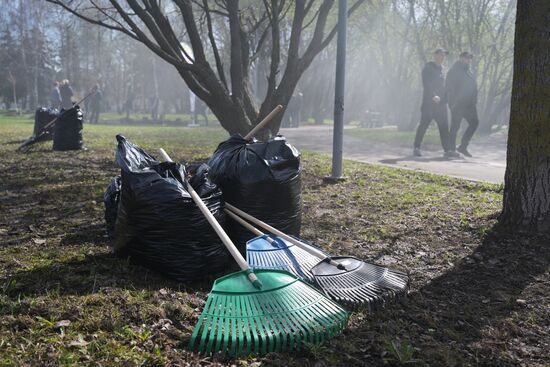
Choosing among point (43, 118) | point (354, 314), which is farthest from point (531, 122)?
point (43, 118)

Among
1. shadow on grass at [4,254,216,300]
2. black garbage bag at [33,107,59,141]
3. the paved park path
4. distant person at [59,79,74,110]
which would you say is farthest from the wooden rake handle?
distant person at [59,79,74,110]

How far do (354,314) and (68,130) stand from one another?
878 centimetres

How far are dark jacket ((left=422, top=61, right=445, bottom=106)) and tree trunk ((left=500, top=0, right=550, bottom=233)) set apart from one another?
613 cm

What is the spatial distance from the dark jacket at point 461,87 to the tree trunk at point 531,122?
20.6 ft

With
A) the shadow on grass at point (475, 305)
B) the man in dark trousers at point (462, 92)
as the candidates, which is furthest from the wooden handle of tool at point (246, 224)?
the man in dark trousers at point (462, 92)

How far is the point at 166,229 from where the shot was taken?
9.61 feet

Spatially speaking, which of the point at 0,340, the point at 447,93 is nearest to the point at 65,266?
A: the point at 0,340

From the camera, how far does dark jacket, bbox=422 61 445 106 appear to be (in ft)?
31.6

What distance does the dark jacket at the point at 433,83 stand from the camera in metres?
9.62

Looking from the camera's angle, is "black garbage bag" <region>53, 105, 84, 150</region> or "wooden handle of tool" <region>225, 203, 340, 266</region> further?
"black garbage bag" <region>53, 105, 84, 150</region>

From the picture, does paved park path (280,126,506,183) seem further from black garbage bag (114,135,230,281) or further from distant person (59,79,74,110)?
distant person (59,79,74,110)

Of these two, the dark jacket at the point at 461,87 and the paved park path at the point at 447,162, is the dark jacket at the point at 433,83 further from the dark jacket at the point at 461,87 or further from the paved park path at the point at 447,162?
the paved park path at the point at 447,162

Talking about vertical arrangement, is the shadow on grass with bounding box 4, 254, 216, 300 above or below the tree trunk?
below

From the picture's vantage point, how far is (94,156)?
9164 mm
